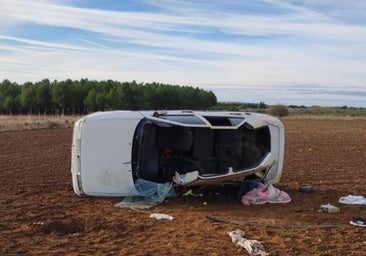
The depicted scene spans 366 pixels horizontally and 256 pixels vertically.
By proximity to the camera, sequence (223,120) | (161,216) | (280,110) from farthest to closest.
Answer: (280,110) < (223,120) < (161,216)

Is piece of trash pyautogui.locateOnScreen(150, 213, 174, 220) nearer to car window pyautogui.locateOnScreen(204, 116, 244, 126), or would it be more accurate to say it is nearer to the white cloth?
car window pyautogui.locateOnScreen(204, 116, 244, 126)

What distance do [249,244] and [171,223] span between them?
5.72ft

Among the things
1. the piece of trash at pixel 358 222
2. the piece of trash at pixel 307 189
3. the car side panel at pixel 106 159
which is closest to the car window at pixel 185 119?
the car side panel at pixel 106 159

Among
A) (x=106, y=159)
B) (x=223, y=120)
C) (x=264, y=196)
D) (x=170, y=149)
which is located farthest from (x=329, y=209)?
(x=106, y=159)

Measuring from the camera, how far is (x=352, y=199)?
9.66 metres

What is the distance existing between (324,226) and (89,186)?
14.0 ft

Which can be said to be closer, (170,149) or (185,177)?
(185,177)

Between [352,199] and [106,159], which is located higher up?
[106,159]

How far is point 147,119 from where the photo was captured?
9820 millimetres

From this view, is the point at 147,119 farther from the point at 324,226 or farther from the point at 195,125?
the point at 324,226

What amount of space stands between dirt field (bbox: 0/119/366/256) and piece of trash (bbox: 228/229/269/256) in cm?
9

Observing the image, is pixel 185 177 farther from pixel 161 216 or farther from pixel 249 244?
pixel 249 244

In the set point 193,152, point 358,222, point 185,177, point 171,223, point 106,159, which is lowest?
point 171,223

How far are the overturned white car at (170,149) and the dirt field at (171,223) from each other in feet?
1.52
